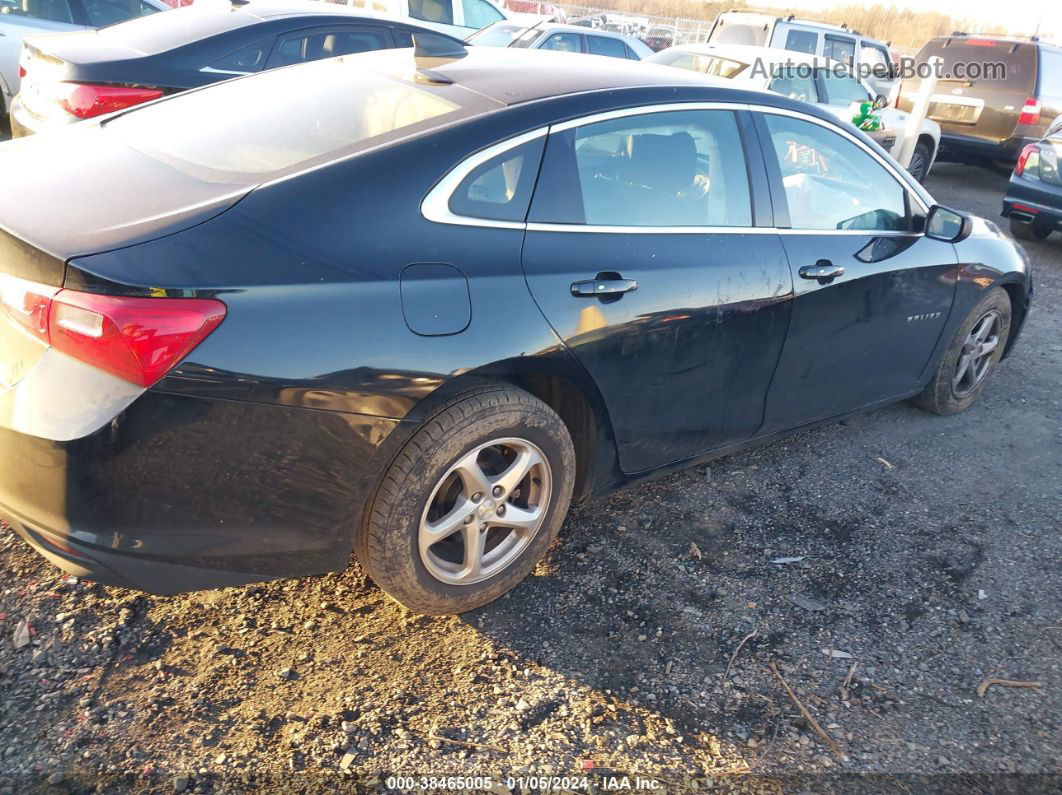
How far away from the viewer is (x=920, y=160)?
10.8 meters

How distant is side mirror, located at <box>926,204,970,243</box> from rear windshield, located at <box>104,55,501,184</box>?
2.37 meters

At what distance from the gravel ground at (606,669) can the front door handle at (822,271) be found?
1.00 m

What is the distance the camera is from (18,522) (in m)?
2.17

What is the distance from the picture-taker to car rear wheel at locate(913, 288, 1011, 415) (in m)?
4.40

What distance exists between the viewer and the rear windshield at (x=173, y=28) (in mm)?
5625

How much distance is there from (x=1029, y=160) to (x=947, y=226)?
5371 mm

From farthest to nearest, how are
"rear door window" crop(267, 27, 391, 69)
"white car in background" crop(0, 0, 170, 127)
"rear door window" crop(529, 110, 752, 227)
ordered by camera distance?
"white car in background" crop(0, 0, 170, 127), "rear door window" crop(267, 27, 391, 69), "rear door window" crop(529, 110, 752, 227)

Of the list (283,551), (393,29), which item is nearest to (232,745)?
(283,551)

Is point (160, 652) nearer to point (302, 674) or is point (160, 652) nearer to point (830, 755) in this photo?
point (302, 674)

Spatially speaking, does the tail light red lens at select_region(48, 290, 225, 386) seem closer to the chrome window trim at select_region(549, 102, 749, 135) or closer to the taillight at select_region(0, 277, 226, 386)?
the taillight at select_region(0, 277, 226, 386)

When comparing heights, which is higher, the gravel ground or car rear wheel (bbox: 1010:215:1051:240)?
the gravel ground

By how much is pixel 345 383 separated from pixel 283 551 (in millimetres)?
522

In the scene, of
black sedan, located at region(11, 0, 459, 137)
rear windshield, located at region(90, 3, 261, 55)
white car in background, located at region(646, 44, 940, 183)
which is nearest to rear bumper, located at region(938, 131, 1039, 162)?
white car in background, located at region(646, 44, 940, 183)

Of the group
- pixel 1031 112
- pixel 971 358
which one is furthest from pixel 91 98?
pixel 1031 112
